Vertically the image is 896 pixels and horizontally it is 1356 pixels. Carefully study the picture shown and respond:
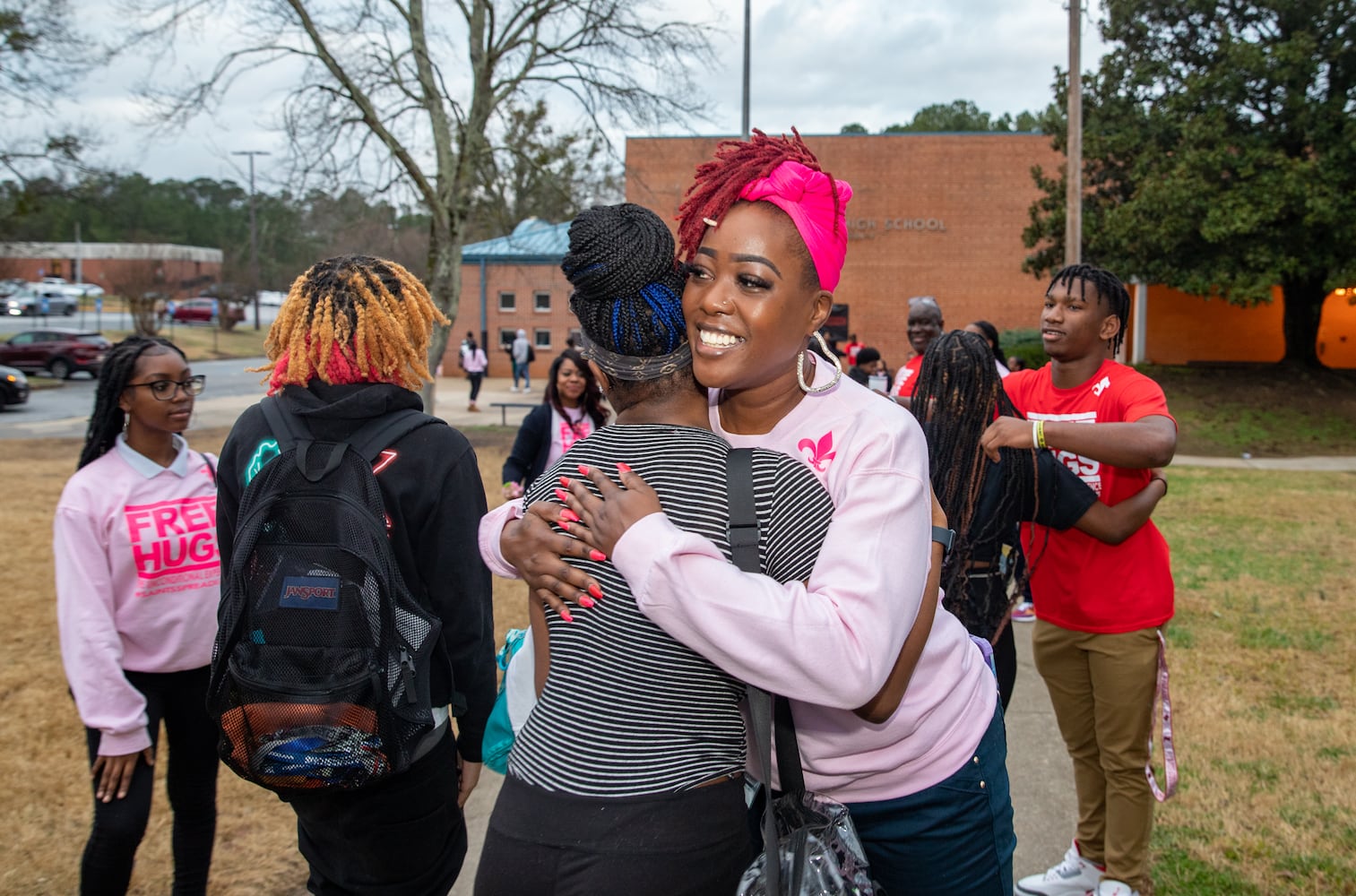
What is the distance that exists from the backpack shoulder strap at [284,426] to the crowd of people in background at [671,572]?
4cm

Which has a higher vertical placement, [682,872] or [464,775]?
[682,872]

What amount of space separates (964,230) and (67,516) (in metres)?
32.8

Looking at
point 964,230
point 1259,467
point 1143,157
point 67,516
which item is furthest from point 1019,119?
point 67,516

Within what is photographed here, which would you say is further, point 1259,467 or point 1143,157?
point 1143,157

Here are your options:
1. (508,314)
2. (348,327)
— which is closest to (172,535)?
(348,327)

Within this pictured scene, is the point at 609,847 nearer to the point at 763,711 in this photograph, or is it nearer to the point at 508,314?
the point at 763,711

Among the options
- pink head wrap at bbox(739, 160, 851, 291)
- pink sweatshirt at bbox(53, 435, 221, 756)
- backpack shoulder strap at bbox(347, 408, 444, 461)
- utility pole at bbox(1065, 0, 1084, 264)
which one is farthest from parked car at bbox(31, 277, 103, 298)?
pink head wrap at bbox(739, 160, 851, 291)

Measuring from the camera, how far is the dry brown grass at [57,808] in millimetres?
3750

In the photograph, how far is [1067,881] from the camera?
12.2ft

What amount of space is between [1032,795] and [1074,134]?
1373 centimetres

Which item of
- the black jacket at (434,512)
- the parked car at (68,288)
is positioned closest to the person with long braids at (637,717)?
the black jacket at (434,512)

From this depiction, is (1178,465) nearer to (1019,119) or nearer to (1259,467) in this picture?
(1259,467)

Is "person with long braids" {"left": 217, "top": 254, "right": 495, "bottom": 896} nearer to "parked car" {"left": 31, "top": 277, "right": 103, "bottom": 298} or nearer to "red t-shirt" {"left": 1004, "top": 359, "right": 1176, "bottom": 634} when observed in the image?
"red t-shirt" {"left": 1004, "top": 359, "right": 1176, "bottom": 634}

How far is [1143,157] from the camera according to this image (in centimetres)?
2169
